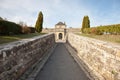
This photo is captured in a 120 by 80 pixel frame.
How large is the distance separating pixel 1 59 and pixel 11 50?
735 millimetres

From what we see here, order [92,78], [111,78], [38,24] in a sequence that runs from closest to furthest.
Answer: [111,78], [92,78], [38,24]

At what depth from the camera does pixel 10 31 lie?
1431 cm

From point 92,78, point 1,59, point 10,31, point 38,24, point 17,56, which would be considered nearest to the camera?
point 1,59

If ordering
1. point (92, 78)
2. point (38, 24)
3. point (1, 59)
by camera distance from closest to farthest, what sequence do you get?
point (1, 59), point (92, 78), point (38, 24)

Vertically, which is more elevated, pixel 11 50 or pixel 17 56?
pixel 11 50

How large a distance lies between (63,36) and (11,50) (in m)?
36.9

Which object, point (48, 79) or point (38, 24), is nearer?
point (48, 79)

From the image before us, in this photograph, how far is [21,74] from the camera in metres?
5.93

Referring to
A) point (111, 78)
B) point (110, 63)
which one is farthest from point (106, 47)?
point (111, 78)

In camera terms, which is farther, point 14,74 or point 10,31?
point 10,31

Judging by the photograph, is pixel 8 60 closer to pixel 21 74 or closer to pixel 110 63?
pixel 21 74

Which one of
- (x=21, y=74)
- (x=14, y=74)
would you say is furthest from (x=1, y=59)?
(x=21, y=74)

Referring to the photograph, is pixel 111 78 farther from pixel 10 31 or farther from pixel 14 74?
pixel 10 31

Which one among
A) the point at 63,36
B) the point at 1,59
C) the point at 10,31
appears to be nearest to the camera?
the point at 1,59
